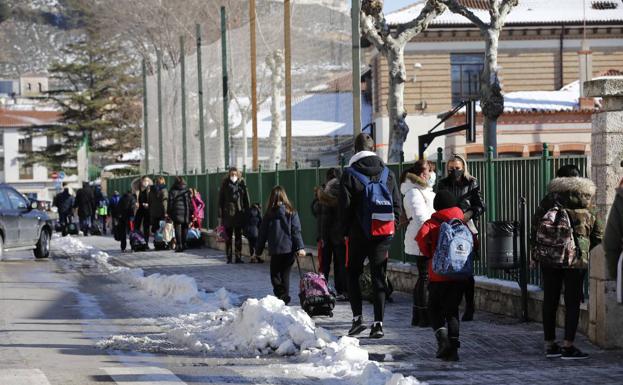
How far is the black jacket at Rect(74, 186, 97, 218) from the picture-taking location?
4366 centimetres

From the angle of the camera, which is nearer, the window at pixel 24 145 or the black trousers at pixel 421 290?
the black trousers at pixel 421 290

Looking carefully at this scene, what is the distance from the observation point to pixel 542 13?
6181 cm

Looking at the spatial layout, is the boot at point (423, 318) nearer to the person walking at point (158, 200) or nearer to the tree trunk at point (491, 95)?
the person walking at point (158, 200)

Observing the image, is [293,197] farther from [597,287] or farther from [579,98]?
[579,98]

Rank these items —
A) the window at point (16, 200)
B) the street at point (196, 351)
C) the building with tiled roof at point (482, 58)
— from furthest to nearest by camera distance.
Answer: the building with tiled roof at point (482, 58) → the window at point (16, 200) → the street at point (196, 351)

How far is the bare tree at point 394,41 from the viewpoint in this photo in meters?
30.1

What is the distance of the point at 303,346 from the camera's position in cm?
1212

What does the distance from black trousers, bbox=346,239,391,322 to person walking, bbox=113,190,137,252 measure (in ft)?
65.2

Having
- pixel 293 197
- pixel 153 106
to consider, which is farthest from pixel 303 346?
pixel 153 106

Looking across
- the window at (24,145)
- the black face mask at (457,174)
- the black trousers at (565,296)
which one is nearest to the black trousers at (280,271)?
the black face mask at (457,174)

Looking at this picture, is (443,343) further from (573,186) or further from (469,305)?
(469,305)

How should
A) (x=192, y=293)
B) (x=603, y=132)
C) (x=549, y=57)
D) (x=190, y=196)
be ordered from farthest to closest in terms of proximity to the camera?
1. (x=549, y=57)
2. (x=190, y=196)
3. (x=192, y=293)
4. (x=603, y=132)

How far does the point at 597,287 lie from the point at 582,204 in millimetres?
1014

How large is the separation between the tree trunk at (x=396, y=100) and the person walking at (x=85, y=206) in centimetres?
1365
